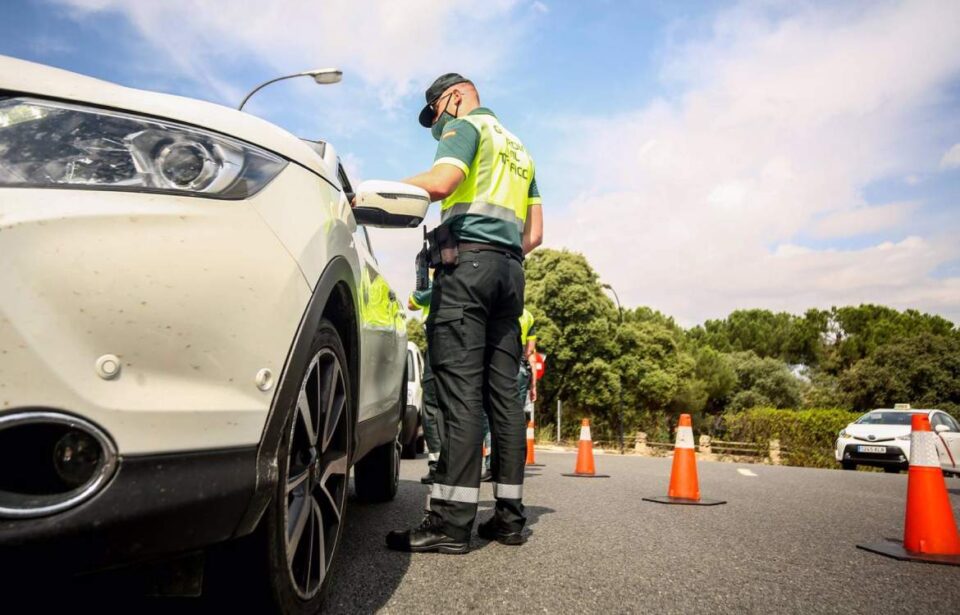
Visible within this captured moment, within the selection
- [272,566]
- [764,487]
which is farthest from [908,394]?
[272,566]

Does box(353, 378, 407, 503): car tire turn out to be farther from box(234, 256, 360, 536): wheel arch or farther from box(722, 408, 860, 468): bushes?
box(722, 408, 860, 468): bushes

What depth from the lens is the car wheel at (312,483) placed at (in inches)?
73.2

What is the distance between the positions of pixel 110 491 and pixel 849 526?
4431mm

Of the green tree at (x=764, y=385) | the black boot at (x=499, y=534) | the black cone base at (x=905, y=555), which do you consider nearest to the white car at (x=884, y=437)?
the black cone base at (x=905, y=555)

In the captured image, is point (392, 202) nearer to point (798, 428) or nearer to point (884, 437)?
point (884, 437)

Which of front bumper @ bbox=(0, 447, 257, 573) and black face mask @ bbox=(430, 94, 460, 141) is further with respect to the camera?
black face mask @ bbox=(430, 94, 460, 141)

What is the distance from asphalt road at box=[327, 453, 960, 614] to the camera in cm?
247

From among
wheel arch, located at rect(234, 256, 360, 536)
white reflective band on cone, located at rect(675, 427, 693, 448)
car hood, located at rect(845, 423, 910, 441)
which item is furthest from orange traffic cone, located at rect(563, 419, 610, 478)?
car hood, located at rect(845, 423, 910, 441)

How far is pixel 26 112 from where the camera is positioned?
4.98 feet

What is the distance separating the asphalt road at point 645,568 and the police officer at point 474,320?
7.6 inches

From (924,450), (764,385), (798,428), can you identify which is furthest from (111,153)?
(764,385)

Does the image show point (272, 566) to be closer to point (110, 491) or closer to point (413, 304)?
point (110, 491)

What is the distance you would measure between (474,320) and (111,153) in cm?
190

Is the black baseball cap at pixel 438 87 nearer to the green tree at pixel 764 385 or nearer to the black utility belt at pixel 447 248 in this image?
the black utility belt at pixel 447 248
